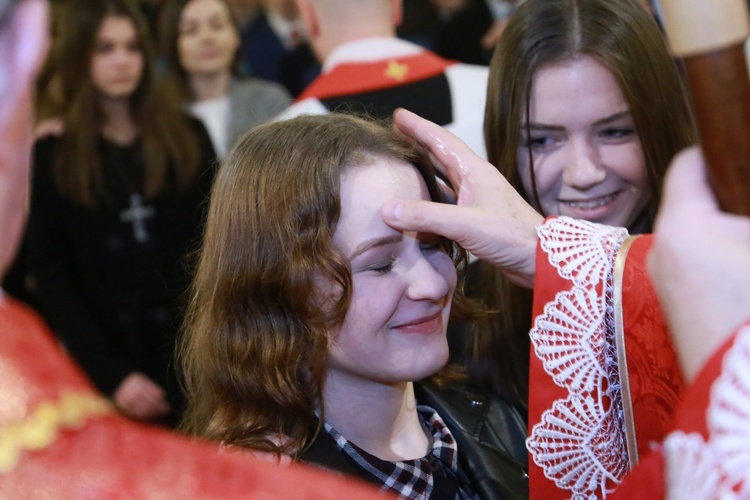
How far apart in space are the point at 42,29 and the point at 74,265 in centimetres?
266

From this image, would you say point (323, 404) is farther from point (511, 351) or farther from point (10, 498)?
point (10, 498)

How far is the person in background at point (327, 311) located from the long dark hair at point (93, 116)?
1526 mm

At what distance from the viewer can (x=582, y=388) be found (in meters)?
1.50

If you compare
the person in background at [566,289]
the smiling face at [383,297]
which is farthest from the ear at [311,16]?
the smiling face at [383,297]

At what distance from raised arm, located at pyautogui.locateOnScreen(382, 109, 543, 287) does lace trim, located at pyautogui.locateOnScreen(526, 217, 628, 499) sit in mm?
99

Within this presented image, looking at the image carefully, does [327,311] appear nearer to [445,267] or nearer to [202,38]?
[445,267]

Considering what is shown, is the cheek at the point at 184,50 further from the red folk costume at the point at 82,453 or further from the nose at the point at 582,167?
the red folk costume at the point at 82,453

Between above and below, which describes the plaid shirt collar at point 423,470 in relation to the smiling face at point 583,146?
below

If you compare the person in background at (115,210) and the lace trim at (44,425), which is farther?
the person in background at (115,210)

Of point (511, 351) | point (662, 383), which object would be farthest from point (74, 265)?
point (662, 383)

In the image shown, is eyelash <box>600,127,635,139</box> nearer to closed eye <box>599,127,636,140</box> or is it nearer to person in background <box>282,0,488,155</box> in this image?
closed eye <box>599,127,636,140</box>

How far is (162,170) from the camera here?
126 inches

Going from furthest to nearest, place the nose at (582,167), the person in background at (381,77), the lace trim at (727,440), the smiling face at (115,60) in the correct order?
1. the smiling face at (115,60)
2. the person in background at (381,77)
3. the nose at (582,167)
4. the lace trim at (727,440)

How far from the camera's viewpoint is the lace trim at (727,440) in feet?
2.63
